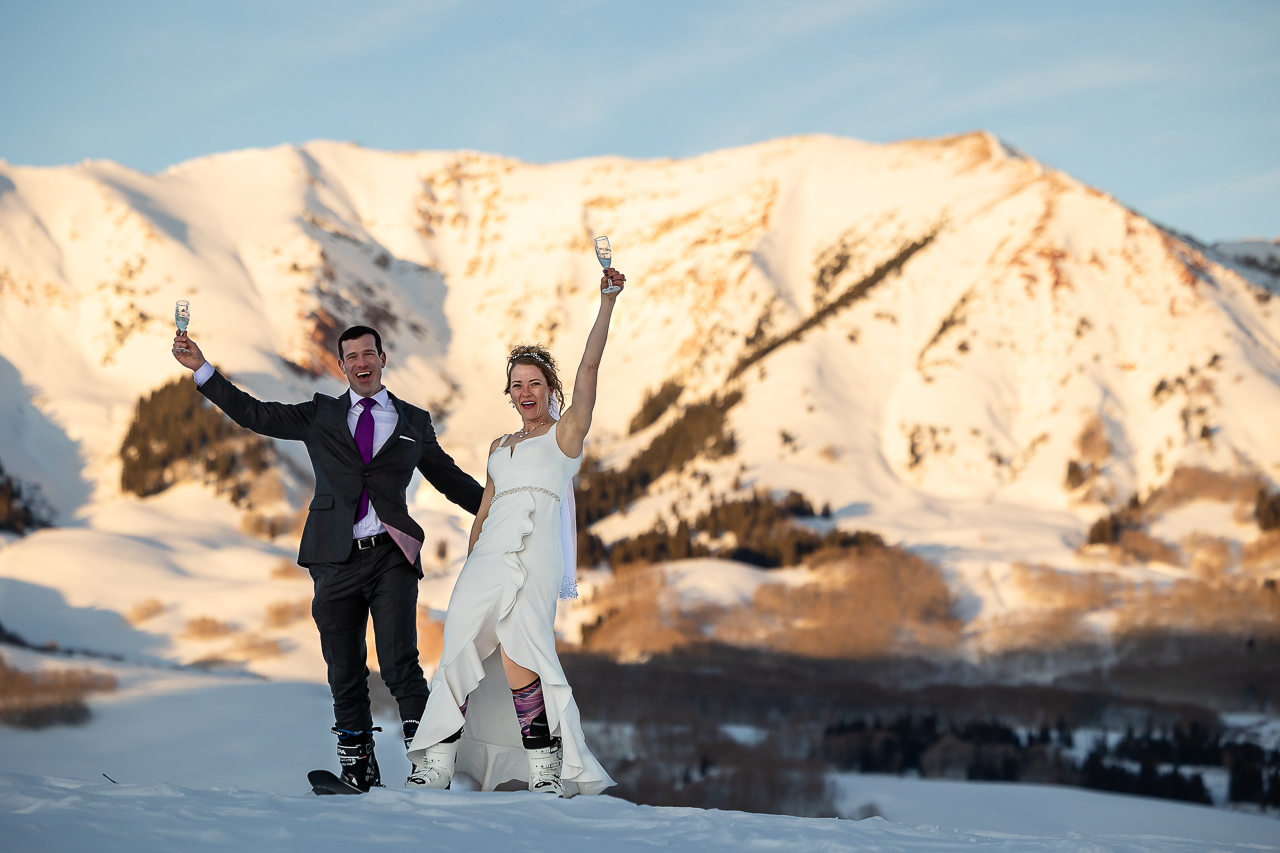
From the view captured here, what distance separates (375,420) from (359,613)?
124cm

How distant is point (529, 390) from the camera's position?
795 cm

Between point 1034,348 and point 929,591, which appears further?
point 1034,348

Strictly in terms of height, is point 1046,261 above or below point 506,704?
above

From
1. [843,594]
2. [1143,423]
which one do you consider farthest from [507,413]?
[1143,423]

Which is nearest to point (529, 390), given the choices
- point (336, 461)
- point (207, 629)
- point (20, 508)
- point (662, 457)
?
point (336, 461)

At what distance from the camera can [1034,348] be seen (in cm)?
12331

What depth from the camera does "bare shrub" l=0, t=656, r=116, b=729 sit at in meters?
86.7

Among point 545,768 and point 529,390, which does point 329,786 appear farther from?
point 529,390

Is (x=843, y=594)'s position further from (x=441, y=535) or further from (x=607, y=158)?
(x=607, y=158)

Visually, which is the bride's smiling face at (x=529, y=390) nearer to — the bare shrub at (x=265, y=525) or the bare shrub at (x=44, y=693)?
the bare shrub at (x=44, y=693)

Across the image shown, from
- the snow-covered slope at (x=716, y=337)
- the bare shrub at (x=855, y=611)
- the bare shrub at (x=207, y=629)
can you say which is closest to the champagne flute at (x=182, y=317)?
Result: the snow-covered slope at (x=716, y=337)

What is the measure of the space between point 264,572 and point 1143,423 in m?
80.3

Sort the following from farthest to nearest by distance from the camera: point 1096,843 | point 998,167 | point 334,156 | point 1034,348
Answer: point 334,156 < point 998,167 < point 1034,348 < point 1096,843

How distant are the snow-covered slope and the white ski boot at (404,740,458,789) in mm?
89007
